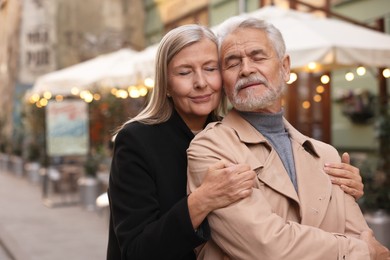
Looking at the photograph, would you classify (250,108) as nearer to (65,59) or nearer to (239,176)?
(239,176)

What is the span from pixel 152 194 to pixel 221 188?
33 cm

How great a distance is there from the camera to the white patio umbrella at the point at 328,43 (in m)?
6.23

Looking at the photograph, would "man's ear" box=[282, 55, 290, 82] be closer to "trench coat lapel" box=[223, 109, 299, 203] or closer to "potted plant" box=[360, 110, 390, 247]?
"trench coat lapel" box=[223, 109, 299, 203]

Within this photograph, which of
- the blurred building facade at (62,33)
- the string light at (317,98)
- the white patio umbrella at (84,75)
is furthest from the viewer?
the blurred building facade at (62,33)

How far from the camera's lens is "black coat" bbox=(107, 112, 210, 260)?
81.5 inches

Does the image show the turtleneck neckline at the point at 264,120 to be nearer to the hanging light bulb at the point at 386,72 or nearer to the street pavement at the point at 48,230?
the street pavement at the point at 48,230

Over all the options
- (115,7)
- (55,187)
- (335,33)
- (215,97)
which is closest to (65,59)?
(115,7)

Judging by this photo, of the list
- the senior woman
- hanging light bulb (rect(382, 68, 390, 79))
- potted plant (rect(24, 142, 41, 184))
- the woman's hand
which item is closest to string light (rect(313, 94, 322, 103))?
hanging light bulb (rect(382, 68, 390, 79))

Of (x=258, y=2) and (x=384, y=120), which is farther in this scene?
(x=258, y=2)

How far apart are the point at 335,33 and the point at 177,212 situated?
533 centimetres

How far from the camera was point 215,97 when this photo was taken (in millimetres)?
2449

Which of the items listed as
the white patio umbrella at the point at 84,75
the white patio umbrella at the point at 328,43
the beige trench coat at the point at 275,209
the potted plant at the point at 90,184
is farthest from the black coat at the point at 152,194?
the white patio umbrella at the point at 84,75

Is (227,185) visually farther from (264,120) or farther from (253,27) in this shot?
(253,27)

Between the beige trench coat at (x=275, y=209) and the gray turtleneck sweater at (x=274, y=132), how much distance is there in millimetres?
29
